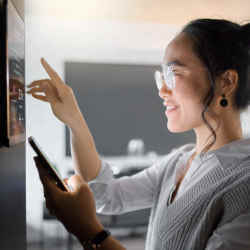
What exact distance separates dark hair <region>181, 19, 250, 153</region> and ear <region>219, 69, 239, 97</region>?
0.03 feet

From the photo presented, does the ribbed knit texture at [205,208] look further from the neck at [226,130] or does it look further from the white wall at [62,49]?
the white wall at [62,49]

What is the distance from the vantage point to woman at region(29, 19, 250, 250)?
634 millimetres

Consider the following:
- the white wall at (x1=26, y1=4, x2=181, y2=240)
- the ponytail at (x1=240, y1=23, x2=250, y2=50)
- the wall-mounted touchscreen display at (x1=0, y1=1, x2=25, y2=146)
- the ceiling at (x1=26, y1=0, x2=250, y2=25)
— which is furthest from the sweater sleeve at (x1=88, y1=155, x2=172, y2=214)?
the ceiling at (x1=26, y1=0, x2=250, y2=25)

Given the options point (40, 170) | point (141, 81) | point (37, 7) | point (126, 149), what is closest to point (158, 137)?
point (126, 149)

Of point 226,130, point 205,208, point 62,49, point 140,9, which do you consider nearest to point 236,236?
point 205,208

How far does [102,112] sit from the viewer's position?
9.64 ft

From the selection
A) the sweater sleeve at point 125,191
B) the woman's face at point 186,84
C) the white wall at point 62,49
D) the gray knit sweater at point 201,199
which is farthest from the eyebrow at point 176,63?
the white wall at point 62,49

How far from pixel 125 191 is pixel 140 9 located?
200 centimetres

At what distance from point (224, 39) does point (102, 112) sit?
2.23 m

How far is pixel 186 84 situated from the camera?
2.64 feet

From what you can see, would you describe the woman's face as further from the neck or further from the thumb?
the thumb

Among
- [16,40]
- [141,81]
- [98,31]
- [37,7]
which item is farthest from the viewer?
[141,81]

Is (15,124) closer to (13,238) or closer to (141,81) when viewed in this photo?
(13,238)

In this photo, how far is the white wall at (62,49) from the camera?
2.65m
